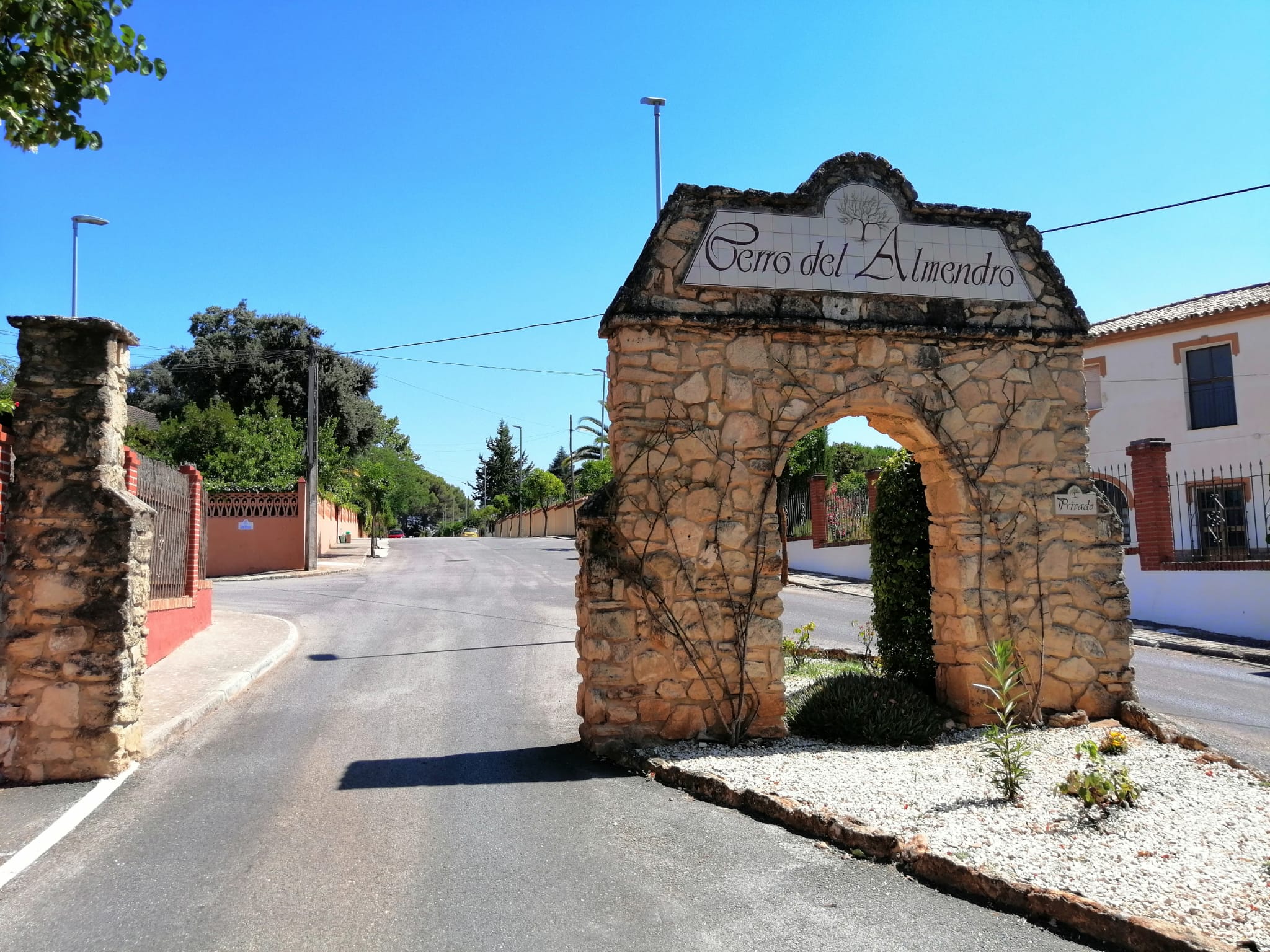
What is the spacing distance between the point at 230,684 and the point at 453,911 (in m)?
6.26

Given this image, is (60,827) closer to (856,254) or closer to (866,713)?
(866,713)

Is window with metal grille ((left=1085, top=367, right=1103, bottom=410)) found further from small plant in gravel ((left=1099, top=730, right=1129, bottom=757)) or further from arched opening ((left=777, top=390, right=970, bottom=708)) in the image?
small plant in gravel ((left=1099, top=730, right=1129, bottom=757))

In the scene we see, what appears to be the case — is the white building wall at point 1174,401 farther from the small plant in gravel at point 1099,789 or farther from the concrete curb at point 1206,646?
→ the small plant in gravel at point 1099,789

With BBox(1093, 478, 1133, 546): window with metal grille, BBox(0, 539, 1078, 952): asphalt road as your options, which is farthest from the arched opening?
BBox(1093, 478, 1133, 546): window with metal grille

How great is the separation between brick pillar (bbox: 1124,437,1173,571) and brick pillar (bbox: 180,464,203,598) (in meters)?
15.8

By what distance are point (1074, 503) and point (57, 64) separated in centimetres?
898

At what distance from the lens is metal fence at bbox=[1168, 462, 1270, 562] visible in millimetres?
15328

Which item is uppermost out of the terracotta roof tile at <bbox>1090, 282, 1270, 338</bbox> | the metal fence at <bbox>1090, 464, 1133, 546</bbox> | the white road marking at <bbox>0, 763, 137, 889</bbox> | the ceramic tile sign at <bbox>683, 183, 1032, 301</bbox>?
the terracotta roof tile at <bbox>1090, 282, 1270, 338</bbox>

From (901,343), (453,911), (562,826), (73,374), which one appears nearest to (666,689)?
(562,826)

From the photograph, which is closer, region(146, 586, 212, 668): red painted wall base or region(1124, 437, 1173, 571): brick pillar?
region(146, 586, 212, 668): red painted wall base

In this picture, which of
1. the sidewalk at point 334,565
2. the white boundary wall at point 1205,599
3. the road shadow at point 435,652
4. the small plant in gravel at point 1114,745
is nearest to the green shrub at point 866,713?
the small plant in gravel at point 1114,745

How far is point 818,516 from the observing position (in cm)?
2533

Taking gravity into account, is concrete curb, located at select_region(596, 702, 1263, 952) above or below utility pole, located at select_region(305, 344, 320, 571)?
below

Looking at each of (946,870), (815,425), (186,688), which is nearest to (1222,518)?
(815,425)
